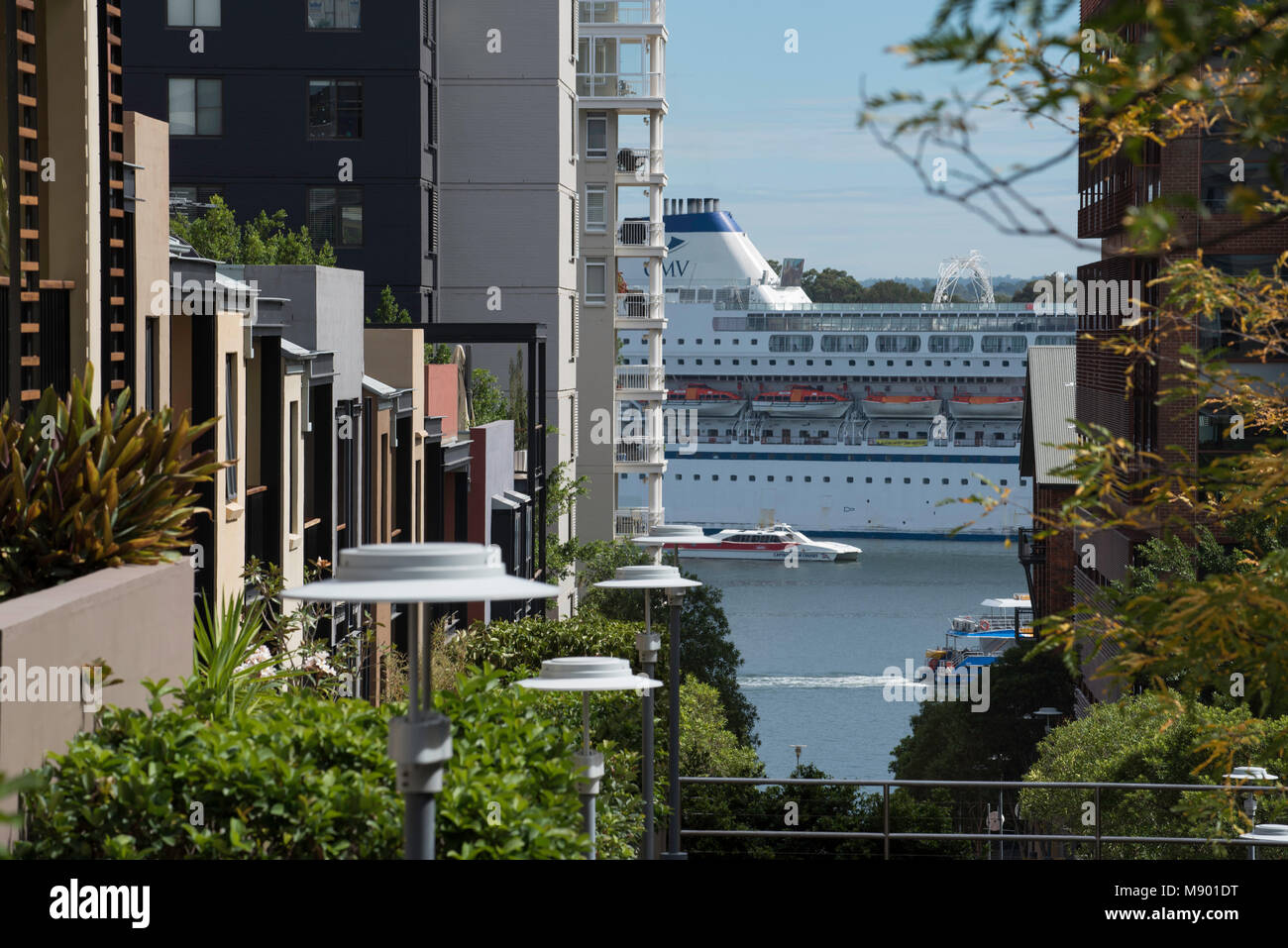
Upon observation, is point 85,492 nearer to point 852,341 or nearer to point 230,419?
point 230,419

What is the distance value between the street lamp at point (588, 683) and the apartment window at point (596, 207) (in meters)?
45.9

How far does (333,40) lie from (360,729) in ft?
97.9

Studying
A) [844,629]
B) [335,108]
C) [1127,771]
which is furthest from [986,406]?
[1127,771]

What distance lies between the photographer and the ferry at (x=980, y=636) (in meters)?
71.2

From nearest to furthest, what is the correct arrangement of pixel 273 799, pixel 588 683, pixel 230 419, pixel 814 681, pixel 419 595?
1. pixel 419 595
2. pixel 273 799
3. pixel 588 683
4. pixel 230 419
5. pixel 814 681

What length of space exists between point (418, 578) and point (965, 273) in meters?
129

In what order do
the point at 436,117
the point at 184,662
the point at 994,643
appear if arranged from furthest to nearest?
→ the point at 994,643 → the point at 436,117 → the point at 184,662

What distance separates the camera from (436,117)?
3675 cm

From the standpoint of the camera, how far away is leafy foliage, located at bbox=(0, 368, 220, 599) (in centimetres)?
695

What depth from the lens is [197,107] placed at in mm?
33562

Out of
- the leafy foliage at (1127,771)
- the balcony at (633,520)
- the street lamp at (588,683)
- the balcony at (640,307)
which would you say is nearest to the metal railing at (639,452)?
the balcony at (633,520)
